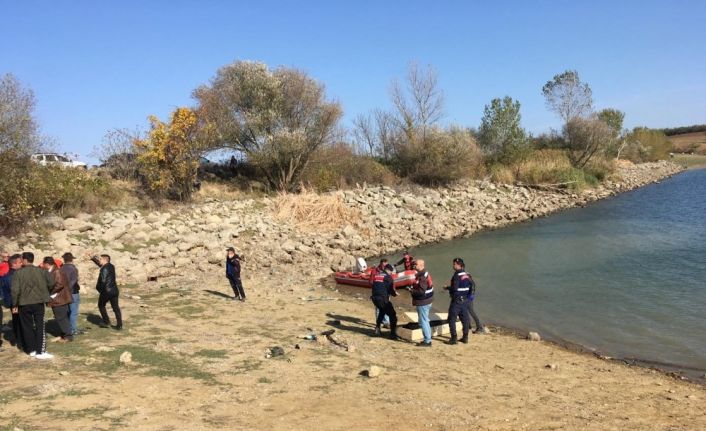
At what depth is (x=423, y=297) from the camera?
1155cm

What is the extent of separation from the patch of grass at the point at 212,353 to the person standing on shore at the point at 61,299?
8.59 ft

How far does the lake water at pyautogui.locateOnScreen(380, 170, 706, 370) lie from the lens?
43.9ft

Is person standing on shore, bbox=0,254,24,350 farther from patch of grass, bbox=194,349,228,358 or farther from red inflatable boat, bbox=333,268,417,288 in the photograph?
red inflatable boat, bbox=333,268,417,288

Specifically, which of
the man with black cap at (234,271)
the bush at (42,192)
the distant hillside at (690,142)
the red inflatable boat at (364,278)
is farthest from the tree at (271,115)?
the distant hillside at (690,142)

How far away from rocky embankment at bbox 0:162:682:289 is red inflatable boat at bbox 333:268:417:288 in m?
1.73

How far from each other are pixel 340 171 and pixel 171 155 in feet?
42.7

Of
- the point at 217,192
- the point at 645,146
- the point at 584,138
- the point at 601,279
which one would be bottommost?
the point at 601,279

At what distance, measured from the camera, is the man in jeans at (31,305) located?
30.5 feet

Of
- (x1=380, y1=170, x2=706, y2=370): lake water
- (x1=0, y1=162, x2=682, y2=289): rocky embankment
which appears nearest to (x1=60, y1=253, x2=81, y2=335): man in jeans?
(x1=0, y1=162, x2=682, y2=289): rocky embankment

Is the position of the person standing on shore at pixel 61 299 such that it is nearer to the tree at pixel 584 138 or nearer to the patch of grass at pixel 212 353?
the patch of grass at pixel 212 353

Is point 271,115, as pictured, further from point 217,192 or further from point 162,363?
point 162,363

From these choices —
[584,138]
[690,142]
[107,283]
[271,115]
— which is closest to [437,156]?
[271,115]

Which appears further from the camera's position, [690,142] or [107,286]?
[690,142]

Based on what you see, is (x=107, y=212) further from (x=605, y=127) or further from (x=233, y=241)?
(x=605, y=127)
